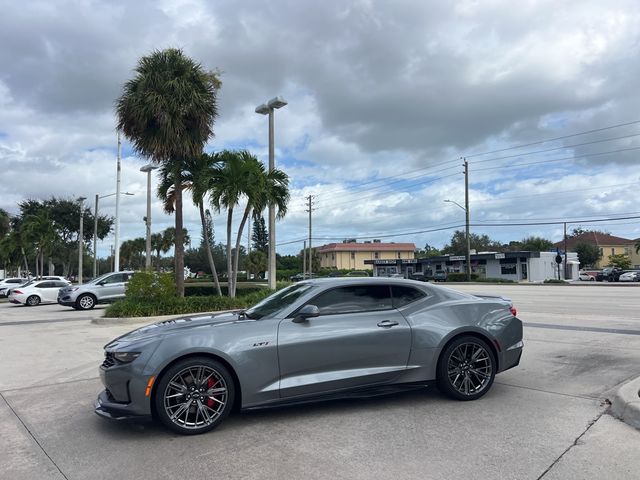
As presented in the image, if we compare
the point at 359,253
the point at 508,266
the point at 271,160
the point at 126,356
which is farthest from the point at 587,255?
the point at 126,356

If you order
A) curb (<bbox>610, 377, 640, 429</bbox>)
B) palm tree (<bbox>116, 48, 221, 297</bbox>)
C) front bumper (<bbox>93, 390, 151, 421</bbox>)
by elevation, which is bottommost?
curb (<bbox>610, 377, 640, 429</bbox>)

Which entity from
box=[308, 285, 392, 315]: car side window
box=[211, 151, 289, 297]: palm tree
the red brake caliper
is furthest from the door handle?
box=[211, 151, 289, 297]: palm tree

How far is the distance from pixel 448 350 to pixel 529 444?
142 centimetres

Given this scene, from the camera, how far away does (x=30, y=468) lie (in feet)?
14.1

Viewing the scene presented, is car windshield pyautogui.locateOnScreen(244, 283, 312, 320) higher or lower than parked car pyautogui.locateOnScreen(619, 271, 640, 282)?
higher

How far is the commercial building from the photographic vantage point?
60.8 metres

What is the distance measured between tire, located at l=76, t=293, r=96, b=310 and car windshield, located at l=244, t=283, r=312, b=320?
56.4ft

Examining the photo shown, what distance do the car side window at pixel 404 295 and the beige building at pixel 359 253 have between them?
100m

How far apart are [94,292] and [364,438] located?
19.0m

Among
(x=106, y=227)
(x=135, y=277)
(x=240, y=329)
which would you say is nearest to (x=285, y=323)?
(x=240, y=329)

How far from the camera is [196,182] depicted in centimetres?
1692

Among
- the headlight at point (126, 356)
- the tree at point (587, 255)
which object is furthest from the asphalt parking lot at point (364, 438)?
the tree at point (587, 255)

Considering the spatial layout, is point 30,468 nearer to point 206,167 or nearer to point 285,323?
point 285,323

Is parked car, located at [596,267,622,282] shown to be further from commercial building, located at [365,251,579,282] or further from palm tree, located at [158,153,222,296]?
palm tree, located at [158,153,222,296]
